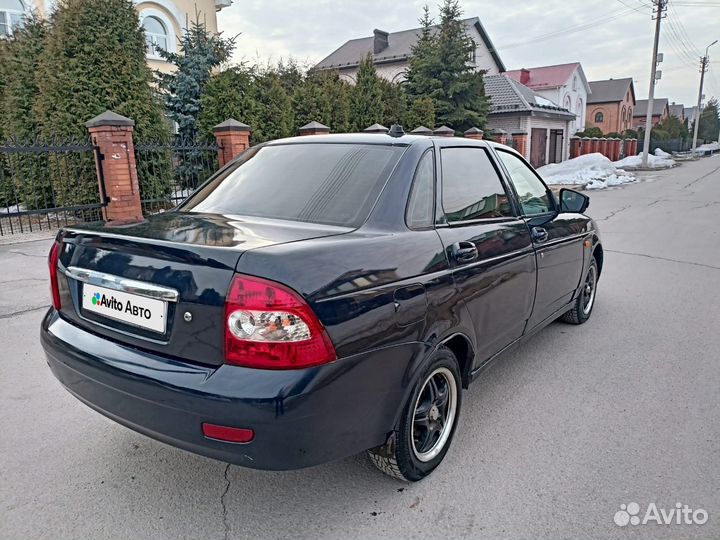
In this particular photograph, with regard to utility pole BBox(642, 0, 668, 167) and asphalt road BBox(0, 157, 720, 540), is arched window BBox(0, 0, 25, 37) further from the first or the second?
utility pole BBox(642, 0, 668, 167)

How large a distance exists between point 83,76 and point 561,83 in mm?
39859

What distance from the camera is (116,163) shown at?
899 cm

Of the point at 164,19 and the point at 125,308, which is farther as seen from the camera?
the point at 164,19

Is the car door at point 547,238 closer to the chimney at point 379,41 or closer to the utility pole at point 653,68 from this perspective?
the utility pole at point 653,68

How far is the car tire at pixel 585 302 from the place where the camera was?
465 centimetres

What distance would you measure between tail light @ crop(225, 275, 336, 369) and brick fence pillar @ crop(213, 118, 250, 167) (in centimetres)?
907

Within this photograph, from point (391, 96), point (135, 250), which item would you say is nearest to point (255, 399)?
point (135, 250)

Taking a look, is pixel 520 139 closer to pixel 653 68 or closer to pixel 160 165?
pixel 653 68

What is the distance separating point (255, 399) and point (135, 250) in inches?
32.2

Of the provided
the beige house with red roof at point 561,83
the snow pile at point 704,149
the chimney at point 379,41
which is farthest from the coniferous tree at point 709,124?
the chimney at point 379,41

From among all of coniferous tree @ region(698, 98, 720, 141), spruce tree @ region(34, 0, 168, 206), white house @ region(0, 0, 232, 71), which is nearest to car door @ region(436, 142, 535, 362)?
spruce tree @ region(34, 0, 168, 206)

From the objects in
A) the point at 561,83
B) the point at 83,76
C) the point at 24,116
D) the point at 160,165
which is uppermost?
the point at 561,83

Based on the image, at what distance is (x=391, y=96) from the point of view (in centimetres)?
1730

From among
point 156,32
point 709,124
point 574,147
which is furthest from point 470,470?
point 709,124
